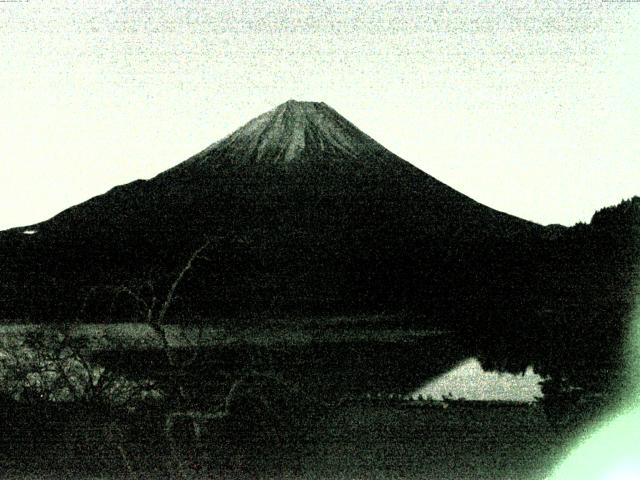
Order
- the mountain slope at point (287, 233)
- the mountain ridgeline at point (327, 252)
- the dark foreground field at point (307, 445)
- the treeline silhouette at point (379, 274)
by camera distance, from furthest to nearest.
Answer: the mountain slope at point (287, 233) < the mountain ridgeline at point (327, 252) < the treeline silhouette at point (379, 274) < the dark foreground field at point (307, 445)

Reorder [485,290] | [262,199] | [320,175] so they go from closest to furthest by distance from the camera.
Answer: [485,290]
[262,199]
[320,175]

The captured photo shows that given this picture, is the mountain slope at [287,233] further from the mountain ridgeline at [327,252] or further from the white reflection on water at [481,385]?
the white reflection on water at [481,385]

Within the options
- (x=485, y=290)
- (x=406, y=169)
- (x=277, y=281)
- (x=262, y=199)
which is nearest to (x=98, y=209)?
(x=262, y=199)

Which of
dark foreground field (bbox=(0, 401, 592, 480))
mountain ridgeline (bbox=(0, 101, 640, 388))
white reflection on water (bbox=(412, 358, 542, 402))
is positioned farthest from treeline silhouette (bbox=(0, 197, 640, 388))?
dark foreground field (bbox=(0, 401, 592, 480))

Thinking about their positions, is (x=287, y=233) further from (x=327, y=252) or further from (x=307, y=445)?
(x=327, y=252)

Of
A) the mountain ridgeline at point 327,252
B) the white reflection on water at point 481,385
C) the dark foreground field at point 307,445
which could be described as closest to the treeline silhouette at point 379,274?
the mountain ridgeline at point 327,252

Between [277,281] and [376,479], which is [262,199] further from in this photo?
[376,479]
